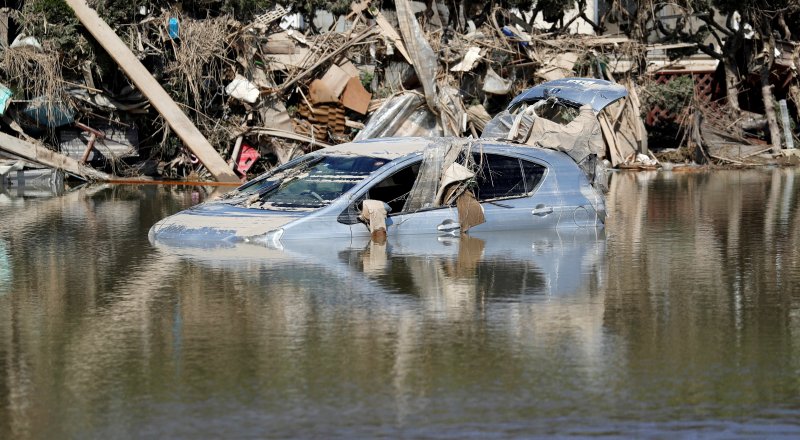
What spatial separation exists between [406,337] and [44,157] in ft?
52.7

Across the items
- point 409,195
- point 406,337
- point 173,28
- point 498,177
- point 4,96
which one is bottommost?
point 406,337

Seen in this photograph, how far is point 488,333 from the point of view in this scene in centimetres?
802

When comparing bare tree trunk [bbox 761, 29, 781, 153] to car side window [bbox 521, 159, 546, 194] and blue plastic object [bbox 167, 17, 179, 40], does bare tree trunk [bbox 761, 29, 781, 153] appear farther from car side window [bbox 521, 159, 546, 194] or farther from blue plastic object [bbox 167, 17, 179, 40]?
car side window [bbox 521, 159, 546, 194]

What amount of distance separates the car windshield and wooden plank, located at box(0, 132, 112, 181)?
1037 centimetres

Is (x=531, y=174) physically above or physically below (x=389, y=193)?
above

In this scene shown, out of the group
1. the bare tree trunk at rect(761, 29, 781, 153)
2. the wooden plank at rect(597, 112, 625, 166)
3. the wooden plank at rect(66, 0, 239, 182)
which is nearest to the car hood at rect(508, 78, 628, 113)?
the wooden plank at rect(66, 0, 239, 182)

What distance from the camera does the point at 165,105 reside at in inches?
859

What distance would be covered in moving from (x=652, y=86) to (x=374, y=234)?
1695cm

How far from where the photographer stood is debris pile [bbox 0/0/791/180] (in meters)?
22.2

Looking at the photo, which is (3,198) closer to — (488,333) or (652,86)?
(488,333)

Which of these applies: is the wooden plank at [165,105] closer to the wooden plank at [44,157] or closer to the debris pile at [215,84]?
the debris pile at [215,84]

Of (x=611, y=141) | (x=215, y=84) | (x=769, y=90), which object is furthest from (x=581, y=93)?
(x=769, y=90)

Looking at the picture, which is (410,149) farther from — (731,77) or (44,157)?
(731,77)

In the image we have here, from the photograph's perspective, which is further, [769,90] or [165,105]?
[769,90]
